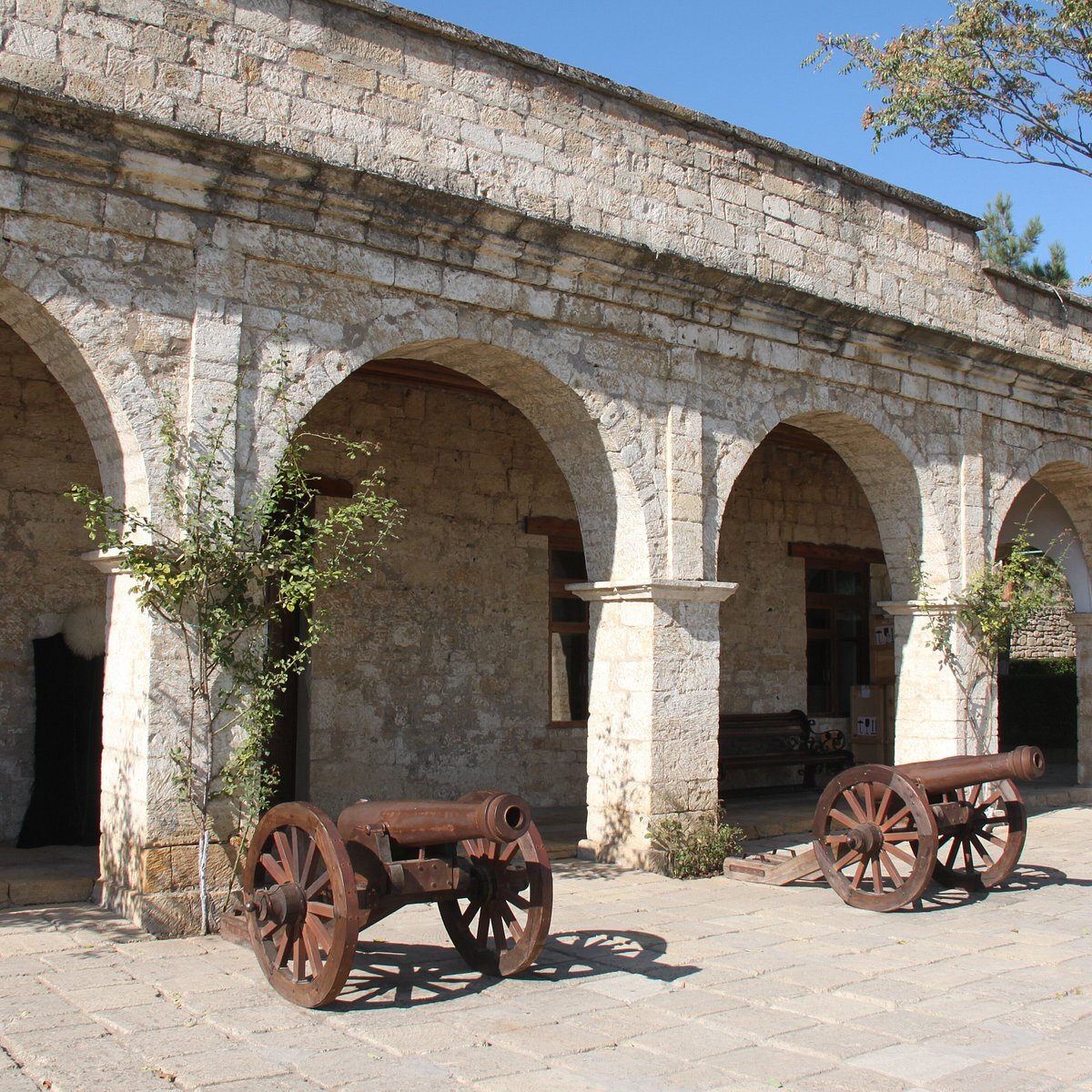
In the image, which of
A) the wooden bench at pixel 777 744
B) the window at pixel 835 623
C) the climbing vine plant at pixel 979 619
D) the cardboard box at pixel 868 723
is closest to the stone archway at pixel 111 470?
the wooden bench at pixel 777 744

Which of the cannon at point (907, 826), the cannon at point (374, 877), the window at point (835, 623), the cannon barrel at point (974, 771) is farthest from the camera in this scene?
the window at point (835, 623)

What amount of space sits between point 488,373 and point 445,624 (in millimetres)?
2358

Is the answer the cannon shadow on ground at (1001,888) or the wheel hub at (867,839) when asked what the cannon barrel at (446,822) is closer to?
the wheel hub at (867,839)

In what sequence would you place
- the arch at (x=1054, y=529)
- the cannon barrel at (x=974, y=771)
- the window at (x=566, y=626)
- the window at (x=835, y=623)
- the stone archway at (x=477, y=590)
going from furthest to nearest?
the window at (x=835, y=623) → the arch at (x=1054, y=529) → the window at (x=566, y=626) → the stone archway at (x=477, y=590) → the cannon barrel at (x=974, y=771)

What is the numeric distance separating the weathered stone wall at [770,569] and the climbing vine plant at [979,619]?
2117 mm

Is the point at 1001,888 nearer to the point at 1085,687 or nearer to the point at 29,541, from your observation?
the point at 1085,687

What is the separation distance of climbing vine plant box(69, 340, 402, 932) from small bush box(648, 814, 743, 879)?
2.45 meters

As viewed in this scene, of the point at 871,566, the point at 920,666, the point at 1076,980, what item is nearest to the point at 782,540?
the point at 871,566

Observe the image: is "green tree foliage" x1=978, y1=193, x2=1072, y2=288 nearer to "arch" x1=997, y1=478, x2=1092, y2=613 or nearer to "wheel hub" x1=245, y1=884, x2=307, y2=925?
"arch" x1=997, y1=478, x2=1092, y2=613

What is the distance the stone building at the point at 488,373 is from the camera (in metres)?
5.39

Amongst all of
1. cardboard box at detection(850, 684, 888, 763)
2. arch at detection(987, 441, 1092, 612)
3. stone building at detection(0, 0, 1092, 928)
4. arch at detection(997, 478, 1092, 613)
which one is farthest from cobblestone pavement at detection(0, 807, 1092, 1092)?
Result: cardboard box at detection(850, 684, 888, 763)

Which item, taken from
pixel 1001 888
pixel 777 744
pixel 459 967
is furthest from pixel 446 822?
pixel 777 744

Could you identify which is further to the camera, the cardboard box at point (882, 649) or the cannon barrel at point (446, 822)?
the cardboard box at point (882, 649)

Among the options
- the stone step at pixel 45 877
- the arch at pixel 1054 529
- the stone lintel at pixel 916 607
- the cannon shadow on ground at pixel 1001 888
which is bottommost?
the cannon shadow on ground at pixel 1001 888
